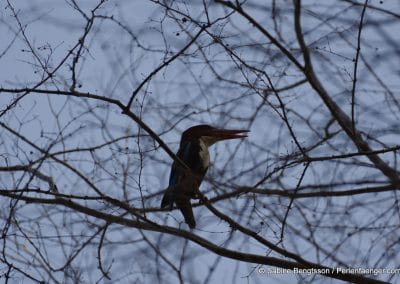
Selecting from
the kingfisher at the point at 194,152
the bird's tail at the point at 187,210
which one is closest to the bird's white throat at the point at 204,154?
the kingfisher at the point at 194,152

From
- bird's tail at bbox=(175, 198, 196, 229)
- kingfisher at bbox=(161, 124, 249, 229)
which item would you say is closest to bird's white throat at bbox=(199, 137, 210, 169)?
kingfisher at bbox=(161, 124, 249, 229)

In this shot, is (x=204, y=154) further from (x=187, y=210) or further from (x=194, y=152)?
(x=187, y=210)

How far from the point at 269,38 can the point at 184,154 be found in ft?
6.55

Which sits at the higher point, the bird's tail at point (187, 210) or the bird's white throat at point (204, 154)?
the bird's white throat at point (204, 154)

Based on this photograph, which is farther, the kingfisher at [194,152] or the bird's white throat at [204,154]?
the bird's white throat at [204,154]

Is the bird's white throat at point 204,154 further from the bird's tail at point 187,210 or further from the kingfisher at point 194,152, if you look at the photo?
the bird's tail at point 187,210

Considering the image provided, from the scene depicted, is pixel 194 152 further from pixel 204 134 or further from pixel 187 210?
pixel 187 210

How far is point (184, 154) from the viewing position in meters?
5.07

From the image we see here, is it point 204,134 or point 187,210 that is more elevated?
point 204,134

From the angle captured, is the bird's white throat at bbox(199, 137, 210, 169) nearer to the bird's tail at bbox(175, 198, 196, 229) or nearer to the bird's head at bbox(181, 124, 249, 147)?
the bird's head at bbox(181, 124, 249, 147)

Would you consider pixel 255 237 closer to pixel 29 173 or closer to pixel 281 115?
pixel 281 115

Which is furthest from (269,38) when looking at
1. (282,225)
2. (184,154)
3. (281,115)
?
(184,154)

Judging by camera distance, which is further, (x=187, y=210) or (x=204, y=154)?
(x=204, y=154)

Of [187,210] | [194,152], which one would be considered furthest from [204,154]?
[187,210]
